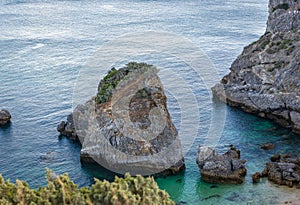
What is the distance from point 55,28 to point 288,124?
289 ft

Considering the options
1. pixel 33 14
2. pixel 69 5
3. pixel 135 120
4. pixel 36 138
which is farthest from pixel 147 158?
pixel 69 5

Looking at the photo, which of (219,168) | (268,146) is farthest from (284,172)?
(268,146)

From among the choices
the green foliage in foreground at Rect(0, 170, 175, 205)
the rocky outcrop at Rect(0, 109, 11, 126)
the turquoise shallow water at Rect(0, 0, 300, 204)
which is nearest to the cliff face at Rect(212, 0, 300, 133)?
the turquoise shallow water at Rect(0, 0, 300, 204)

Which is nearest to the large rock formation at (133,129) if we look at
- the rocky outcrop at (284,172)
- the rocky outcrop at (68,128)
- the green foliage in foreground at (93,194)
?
the rocky outcrop at (68,128)

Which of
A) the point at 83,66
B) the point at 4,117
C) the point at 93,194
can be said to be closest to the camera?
the point at 93,194

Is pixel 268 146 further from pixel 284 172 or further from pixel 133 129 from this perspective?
pixel 133 129

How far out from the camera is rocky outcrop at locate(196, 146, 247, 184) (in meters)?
54.8

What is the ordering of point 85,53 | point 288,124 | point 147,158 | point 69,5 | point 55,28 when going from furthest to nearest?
point 69,5 < point 55,28 < point 85,53 < point 288,124 < point 147,158

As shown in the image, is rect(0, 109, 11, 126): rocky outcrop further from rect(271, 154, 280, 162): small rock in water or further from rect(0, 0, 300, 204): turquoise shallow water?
rect(271, 154, 280, 162): small rock in water

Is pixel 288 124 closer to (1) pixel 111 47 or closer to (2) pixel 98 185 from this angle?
(2) pixel 98 185

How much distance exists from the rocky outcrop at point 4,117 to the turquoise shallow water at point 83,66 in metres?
1.19

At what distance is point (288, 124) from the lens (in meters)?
69.9

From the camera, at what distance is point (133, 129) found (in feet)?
194

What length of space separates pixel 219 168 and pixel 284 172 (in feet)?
25.7
